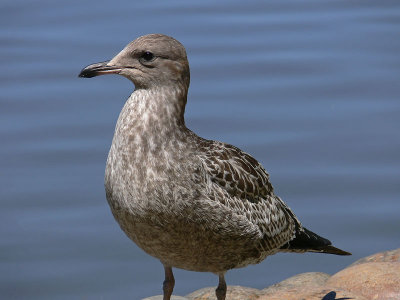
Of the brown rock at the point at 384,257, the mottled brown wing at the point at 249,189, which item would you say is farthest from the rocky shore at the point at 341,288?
the mottled brown wing at the point at 249,189

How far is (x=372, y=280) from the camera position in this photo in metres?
9.60

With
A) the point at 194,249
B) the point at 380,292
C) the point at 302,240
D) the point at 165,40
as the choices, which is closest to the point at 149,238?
the point at 194,249

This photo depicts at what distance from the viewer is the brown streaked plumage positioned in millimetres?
7492

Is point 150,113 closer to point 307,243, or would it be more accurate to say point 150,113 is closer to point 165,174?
point 165,174

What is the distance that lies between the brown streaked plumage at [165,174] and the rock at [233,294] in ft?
5.65

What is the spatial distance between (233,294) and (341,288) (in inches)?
42.7

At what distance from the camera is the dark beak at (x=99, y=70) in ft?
24.6

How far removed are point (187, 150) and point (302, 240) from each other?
82.2 inches

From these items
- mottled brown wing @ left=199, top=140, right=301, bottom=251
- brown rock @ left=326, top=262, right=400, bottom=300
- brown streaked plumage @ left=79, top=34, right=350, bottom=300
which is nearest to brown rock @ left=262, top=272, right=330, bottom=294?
brown rock @ left=326, top=262, right=400, bottom=300

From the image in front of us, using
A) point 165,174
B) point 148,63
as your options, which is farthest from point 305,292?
point 148,63

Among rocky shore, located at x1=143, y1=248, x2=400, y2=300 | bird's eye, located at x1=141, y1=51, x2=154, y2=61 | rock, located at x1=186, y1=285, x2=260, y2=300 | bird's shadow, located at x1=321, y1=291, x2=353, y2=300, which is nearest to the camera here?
bird's eye, located at x1=141, y1=51, x2=154, y2=61

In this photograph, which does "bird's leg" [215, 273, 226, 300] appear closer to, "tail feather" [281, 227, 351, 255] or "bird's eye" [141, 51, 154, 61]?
"tail feather" [281, 227, 351, 255]

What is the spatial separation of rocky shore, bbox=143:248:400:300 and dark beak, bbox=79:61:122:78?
2.85 metres

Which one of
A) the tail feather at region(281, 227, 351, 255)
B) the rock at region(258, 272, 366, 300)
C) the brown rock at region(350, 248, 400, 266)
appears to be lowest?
the rock at region(258, 272, 366, 300)
